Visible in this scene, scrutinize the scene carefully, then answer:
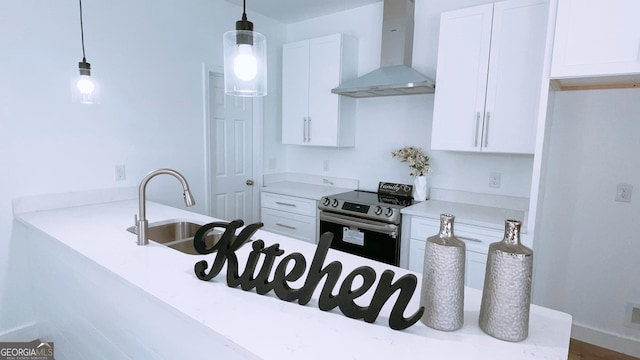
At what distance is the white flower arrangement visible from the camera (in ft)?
9.90

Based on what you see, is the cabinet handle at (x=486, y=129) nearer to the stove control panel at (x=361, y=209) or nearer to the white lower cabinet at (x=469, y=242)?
the white lower cabinet at (x=469, y=242)

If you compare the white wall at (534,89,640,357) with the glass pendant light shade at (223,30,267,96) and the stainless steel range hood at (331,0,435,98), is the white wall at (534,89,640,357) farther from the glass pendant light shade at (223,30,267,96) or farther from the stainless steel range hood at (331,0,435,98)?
the glass pendant light shade at (223,30,267,96)

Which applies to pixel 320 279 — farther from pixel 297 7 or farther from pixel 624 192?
pixel 297 7

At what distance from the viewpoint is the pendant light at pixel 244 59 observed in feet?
4.28

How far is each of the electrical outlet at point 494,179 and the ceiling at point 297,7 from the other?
1.89 m

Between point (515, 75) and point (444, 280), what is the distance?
202cm

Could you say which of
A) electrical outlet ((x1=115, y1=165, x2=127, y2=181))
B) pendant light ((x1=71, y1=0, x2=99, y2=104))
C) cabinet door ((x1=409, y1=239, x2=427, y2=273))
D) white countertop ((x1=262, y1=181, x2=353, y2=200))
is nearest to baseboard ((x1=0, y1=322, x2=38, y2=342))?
electrical outlet ((x1=115, y1=165, x2=127, y2=181))

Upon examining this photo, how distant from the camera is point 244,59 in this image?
1.32 meters

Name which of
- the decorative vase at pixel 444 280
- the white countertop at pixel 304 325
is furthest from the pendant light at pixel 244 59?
the decorative vase at pixel 444 280

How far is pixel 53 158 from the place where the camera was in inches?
93.9

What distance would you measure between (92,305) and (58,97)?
1557 millimetres

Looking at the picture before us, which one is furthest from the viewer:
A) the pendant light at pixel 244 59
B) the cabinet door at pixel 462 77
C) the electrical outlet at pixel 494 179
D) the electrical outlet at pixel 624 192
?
the electrical outlet at pixel 494 179

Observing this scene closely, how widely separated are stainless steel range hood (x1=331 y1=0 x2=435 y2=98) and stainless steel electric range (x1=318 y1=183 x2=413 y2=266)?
0.90 metres

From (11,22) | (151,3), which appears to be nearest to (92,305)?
(11,22)
